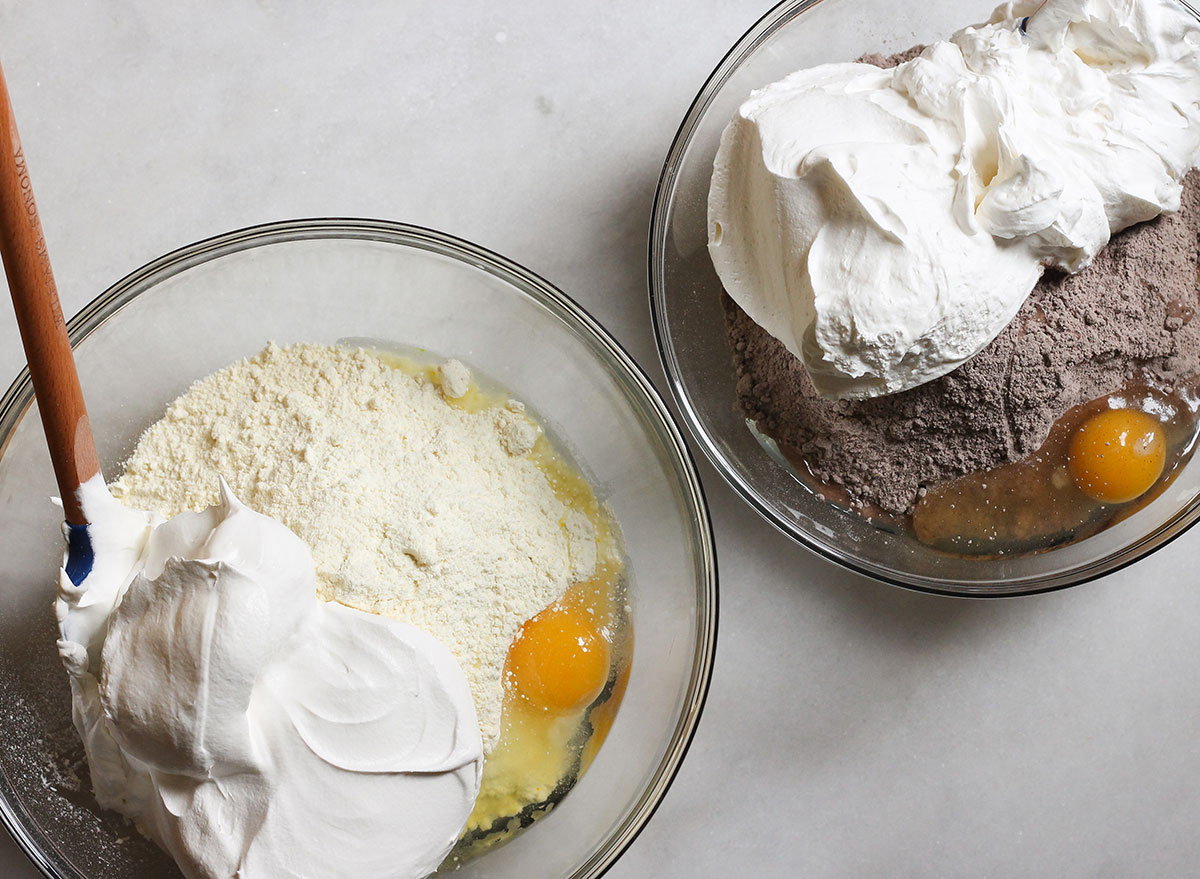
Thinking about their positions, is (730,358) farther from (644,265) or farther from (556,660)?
(556,660)

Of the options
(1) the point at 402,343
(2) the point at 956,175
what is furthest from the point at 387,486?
(2) the point at 956,175

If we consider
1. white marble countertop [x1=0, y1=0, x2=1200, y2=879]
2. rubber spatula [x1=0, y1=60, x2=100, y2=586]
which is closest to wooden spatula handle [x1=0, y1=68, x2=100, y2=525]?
rubber spatula [x1=0, y1=60, x2=100, y2=586]

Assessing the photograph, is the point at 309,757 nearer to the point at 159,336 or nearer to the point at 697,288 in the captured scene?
the point at 159,336

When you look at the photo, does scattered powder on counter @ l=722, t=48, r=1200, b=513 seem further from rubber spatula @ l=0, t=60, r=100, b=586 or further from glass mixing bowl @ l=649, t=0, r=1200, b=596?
rubber spatula @ l=0, t=60, r=100, b=586

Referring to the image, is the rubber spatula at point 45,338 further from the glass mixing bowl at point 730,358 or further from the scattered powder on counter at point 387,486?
the glass mixing bowl at point 730,358

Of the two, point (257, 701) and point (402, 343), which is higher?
point (402, 343)

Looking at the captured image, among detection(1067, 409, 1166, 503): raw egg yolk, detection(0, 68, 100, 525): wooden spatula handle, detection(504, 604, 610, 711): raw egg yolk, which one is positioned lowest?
detection(504, 604, 610, 711): raw egg yolk
